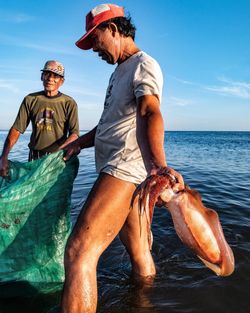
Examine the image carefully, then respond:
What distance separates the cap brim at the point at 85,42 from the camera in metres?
2.35

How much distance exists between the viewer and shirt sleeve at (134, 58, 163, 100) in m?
2.00

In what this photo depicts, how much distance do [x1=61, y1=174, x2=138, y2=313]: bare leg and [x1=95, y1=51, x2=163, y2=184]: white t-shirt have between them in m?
0.11

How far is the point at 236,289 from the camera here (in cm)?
325

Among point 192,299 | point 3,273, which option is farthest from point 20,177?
point 192,299

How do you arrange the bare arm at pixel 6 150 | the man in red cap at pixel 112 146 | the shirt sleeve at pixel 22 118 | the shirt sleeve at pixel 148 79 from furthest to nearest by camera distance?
the shirt sleeve at pixel 22 118 → the bare arm at pixel 6 150 → the man in red cap at pixel 112 146 → the shirt sleeve at pixel 148 79

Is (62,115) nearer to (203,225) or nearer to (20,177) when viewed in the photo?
(20,177)

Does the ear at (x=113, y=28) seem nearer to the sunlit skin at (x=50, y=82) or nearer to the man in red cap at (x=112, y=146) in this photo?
the man in red cap at (x=112, y=146)

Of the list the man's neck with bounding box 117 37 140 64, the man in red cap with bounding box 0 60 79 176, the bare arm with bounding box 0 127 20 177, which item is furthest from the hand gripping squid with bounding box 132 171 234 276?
the man in red cap with bounding box 0 60 79 176

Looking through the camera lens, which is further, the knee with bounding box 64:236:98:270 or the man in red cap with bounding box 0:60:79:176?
the man in red cap with bounding box 0:60:79:176

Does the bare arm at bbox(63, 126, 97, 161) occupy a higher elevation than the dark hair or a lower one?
lower

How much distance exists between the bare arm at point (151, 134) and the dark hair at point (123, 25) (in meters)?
0.75

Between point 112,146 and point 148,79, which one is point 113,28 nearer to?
point 148,79

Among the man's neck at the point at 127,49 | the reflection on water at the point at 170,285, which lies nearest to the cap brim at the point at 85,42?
the man's neck at the point at 127,49

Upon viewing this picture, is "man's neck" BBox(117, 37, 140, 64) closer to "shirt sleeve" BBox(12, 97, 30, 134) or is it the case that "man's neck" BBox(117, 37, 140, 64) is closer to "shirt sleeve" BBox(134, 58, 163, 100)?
"shirt sleeve" BBox(134, 58, 163, 100)
